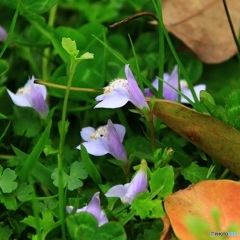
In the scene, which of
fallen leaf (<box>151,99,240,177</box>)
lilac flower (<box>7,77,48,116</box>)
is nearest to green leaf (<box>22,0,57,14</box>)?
lilac flower (<box>7,77,48,116</box>)

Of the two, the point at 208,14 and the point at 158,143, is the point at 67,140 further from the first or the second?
the point at 208,14

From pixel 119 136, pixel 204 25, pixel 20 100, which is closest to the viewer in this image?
pixel 119 136

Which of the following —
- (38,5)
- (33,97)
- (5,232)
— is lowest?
(5,232)

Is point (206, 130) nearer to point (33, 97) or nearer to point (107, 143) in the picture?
point (107, 143)

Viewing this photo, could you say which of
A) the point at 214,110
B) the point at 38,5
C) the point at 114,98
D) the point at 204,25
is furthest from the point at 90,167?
the point at 204,25

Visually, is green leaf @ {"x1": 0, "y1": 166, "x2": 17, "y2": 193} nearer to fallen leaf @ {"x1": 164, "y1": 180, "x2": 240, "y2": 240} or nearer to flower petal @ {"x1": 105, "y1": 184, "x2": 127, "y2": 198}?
flower petal @ {"x1": 105, "y1": 184, "x2": 127, "y2": 198}

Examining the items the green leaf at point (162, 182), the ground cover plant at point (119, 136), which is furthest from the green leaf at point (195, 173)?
the green leaf at point (162, 182)

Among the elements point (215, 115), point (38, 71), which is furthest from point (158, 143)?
point (38, 71)
